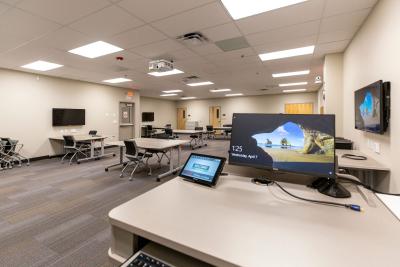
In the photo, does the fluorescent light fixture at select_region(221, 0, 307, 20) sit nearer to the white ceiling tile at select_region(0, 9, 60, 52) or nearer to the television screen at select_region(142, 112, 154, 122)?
the white ceiling tile at select_region(0, 9, 60, 52)

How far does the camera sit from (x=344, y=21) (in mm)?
3023

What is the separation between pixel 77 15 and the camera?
276 centimetres

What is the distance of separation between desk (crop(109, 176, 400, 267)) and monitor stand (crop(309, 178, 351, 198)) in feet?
0.14

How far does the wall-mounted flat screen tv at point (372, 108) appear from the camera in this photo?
2.18 meters

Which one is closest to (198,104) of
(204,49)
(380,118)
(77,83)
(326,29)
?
(77,83)

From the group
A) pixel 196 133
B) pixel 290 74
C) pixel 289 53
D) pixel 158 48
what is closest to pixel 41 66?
pixel 158 48

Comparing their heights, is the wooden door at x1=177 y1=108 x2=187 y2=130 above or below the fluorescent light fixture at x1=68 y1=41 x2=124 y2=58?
below

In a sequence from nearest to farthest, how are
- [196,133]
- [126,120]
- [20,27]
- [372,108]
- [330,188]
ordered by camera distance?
[330,188] < [372,108] < [20,27] < [196,133] < [126,120]

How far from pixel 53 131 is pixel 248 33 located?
700 cm

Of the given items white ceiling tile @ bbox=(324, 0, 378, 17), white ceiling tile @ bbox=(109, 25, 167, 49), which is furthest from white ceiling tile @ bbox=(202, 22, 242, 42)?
white ceiling tile @ bbox=(324, 0, 378, 17)

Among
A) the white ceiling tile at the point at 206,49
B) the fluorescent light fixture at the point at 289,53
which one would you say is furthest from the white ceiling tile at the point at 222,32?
the fluorescent light fixture at the point at 289,53

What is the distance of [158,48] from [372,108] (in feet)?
12.1

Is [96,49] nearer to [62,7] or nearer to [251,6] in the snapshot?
[62,7]

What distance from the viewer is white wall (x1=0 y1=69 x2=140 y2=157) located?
5.73 meters
